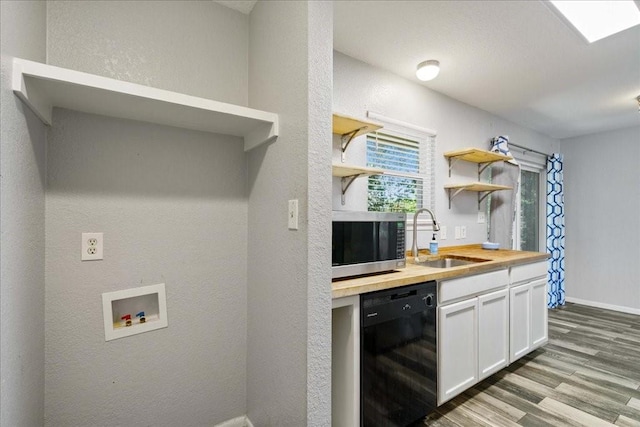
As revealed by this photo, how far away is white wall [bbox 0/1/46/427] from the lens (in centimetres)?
86

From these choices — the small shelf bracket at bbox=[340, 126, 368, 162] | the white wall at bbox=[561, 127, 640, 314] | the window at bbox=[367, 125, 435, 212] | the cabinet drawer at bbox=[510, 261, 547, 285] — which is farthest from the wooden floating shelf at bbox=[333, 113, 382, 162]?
the white wall at bbox=[561, 127, 640, 314]

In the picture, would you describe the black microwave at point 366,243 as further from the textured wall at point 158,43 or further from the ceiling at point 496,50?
the ceiling at point 496,50

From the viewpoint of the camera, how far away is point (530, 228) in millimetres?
4320

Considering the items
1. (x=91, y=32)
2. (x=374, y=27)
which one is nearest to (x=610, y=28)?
(x=374, y=27)

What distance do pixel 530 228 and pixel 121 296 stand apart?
494 centimetres

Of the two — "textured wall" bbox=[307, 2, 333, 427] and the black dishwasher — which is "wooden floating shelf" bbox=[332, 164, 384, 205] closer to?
"textured wall" bbox=[307, 2, 333, 427]

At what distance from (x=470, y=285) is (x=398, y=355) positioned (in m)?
0.76

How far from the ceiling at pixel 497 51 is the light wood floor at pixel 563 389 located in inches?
95.8

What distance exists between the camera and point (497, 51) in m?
2.13

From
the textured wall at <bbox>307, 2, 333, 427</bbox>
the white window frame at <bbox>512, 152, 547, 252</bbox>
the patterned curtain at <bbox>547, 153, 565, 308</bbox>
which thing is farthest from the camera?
the patterned curtain at <bbox>547, 153, 565, 308</bbox>

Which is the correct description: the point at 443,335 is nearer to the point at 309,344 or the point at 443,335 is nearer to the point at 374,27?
the point at 309,344

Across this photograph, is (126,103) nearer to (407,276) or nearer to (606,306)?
(407,276)

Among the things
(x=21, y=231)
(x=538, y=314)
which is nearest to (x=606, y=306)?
(x=538, y=314)

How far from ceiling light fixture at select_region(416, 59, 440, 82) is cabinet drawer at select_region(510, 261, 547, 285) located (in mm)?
1645
